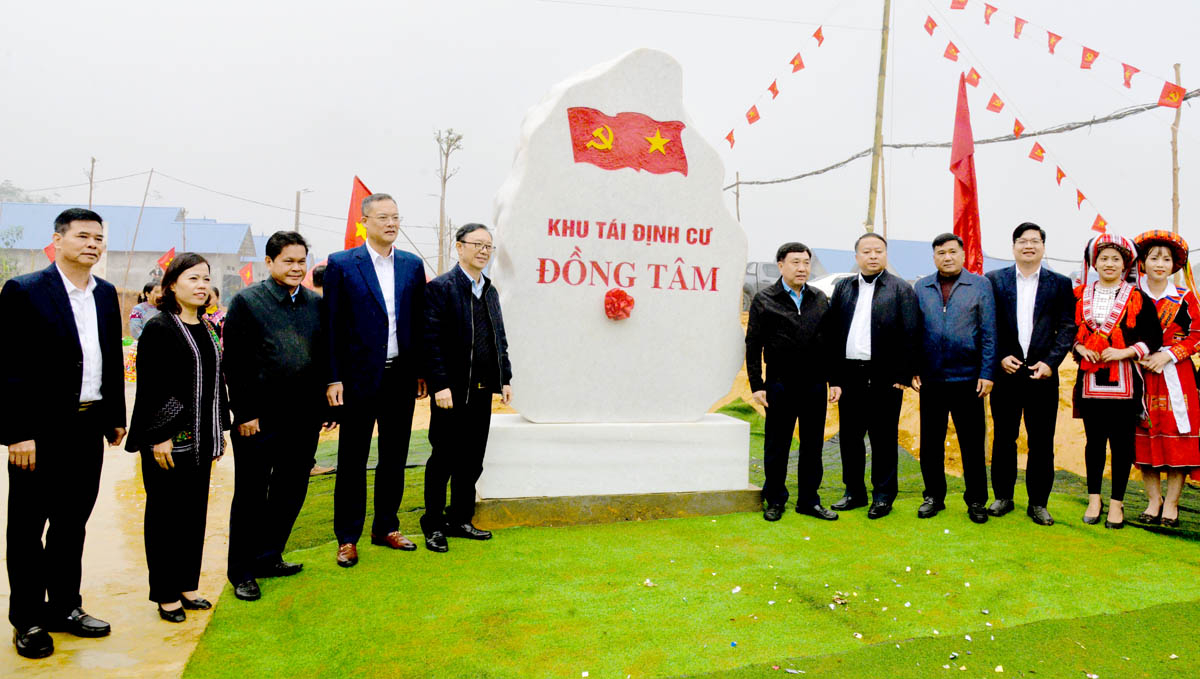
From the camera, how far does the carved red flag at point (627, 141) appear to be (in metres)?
3.79

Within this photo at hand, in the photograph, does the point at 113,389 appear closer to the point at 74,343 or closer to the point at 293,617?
the point at 74,343

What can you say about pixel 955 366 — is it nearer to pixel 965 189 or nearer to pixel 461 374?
pixel 965 189

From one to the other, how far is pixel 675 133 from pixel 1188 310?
8.21 feet

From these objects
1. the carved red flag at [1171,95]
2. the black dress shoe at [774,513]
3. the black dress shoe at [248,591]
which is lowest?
the black dress shoe at [248,591]

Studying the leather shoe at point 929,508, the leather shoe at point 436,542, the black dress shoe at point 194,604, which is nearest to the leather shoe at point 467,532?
the leather shoe at point 436,542

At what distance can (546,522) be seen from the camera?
3.65 meters

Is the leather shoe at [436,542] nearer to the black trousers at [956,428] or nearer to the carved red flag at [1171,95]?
the black trousers at [956,428]

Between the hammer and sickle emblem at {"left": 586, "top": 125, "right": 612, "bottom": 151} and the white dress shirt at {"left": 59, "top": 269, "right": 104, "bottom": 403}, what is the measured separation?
7.11 feet

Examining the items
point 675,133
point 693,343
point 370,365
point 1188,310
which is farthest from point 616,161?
point 1188,310

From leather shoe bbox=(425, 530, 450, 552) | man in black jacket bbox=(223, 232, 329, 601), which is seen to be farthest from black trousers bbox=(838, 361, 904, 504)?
man in black jacket bbox=(223, 232, 329, 601)

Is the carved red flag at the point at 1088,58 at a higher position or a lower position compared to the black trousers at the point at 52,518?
higher

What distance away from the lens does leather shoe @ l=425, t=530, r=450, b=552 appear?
10.6 feet

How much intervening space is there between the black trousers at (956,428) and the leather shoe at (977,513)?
0.02 metres

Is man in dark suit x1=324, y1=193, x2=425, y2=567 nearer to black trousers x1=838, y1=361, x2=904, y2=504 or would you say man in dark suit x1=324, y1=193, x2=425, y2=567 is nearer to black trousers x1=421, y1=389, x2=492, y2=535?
black trousers x1=421, y1=389, x2=492, y2=535
